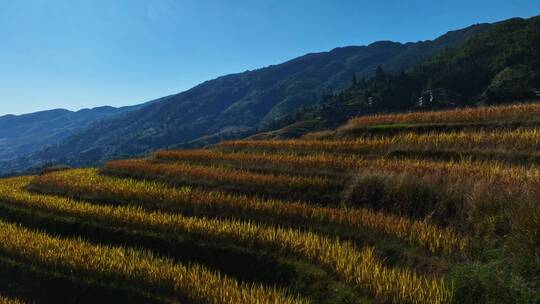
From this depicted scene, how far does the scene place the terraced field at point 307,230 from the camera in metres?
9.82

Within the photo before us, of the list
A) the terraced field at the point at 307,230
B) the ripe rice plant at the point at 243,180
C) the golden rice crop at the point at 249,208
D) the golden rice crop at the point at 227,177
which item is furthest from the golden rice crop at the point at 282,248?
the golden rice crop at the point at 227,177

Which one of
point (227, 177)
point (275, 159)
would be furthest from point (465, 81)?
point (227, 177)

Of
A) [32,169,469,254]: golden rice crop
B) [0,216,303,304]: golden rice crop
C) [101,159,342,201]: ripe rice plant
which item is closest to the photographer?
[0,216,303,304]: golden rice crop

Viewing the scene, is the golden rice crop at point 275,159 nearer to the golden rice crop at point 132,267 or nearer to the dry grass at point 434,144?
the dry grass at point 434,144

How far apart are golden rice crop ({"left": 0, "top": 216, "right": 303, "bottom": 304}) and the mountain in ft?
271

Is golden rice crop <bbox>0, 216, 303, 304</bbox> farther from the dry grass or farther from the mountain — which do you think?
the mountain

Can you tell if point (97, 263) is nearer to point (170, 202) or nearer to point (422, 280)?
point (170, 202)

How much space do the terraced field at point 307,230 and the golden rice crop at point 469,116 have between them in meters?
0.31

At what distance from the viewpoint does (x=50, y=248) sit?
1491cm

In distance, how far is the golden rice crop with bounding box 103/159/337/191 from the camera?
19.6 meters

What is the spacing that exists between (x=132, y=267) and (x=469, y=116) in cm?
2290

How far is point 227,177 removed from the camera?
72.7 ft

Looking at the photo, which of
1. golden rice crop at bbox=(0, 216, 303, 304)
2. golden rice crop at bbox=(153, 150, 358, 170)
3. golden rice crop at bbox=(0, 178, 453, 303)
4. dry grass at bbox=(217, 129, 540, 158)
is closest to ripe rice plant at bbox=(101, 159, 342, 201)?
golden rice crop at bbox=(153, 150, 358, 170)

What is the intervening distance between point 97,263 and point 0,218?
11267mm
